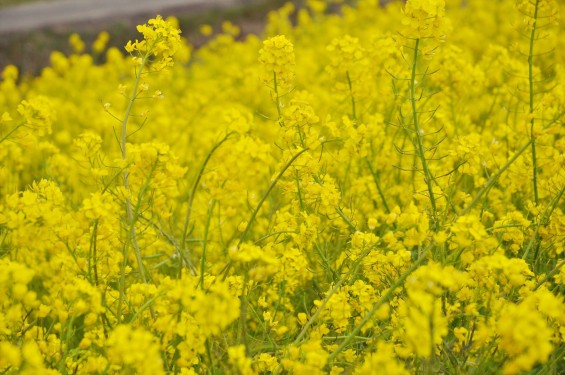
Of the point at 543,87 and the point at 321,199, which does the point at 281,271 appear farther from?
the point at 543,87

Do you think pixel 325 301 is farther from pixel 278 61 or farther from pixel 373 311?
pixel 278 61

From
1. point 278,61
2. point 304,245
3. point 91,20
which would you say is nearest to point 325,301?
point 304,245

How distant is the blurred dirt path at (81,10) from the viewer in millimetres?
10922

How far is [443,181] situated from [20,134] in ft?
5.68

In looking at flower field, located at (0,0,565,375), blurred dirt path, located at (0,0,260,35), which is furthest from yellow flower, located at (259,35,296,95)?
blurred dirt path, located at (0,0,260,35)

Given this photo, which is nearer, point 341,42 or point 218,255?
point 218,255

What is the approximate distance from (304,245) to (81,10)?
10600mm

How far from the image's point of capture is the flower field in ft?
6.20

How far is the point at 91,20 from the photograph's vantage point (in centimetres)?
1107

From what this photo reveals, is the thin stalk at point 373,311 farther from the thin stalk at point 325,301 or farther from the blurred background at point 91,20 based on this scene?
the blurred background at point 91,20

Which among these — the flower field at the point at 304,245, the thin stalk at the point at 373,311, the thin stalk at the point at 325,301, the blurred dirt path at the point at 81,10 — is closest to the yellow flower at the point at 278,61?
the flower field at the point at 304,245

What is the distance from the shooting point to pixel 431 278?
1.72 m

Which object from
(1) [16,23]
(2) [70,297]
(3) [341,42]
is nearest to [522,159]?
(3) [341,42]

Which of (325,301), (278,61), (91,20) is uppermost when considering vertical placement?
(278,61)
